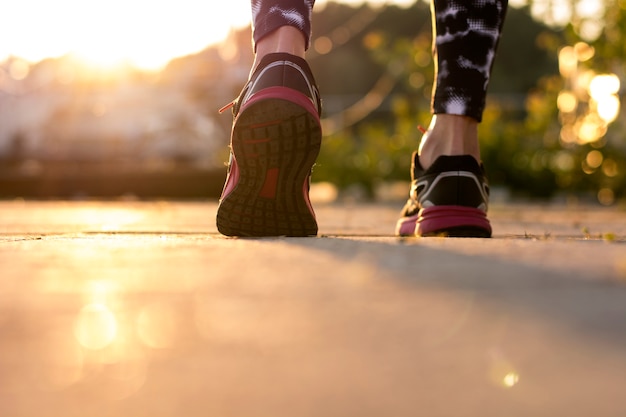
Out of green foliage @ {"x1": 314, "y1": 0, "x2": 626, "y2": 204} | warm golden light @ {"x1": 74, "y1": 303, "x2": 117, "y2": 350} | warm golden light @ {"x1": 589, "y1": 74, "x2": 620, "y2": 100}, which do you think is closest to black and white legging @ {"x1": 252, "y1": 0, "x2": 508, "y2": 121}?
warm golden light @ {"x1": 74, "y1": 303, "x2": 117, "y2": 350}

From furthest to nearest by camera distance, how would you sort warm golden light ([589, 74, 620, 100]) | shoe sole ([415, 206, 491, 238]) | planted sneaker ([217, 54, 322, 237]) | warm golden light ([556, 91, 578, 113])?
warm golden light ([556, 91, 578, 113]) < warm golden light ([589, 74, 620, 100]) < shoe sole ([415, 206, 491, 238]) < planted sneaker ([217, 54, 322, 237])

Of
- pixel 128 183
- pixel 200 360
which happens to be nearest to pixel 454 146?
pixel 200 360

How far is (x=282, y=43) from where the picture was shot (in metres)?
1.30

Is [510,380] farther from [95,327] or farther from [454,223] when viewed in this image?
[454,223]

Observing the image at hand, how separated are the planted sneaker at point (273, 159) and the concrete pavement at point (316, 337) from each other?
407mm

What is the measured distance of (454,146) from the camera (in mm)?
1373

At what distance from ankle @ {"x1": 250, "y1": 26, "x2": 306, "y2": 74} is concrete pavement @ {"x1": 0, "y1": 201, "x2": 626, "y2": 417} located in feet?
1.93

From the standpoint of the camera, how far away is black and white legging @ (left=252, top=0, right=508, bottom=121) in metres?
1.38

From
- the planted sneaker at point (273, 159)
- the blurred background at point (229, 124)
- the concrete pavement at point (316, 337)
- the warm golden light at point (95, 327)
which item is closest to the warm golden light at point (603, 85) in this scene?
the blurred background at point (229, 124)

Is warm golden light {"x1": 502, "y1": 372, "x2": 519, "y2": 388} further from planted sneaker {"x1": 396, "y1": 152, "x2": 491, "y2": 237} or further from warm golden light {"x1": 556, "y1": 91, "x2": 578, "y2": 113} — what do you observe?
warm golden light {"x1": 556, "y1": 91, "x2": 578, "y2": 113}

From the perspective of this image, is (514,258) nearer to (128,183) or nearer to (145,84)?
(128,183)

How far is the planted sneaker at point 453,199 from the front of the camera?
1299mm

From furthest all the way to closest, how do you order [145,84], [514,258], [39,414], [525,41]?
[525,41] → [145,84] → [514,258] → [39,414]

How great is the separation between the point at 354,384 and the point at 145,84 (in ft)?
27.6
